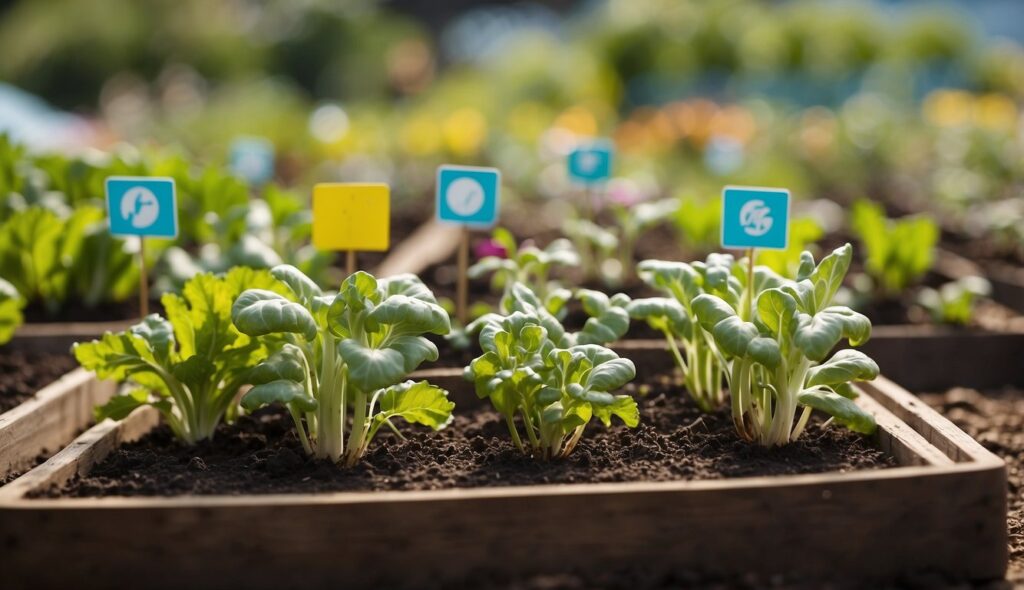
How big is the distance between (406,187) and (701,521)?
4325 mm

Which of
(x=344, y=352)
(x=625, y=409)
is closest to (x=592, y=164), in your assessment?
(x=625, y=409)

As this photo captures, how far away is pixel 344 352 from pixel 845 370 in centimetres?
105

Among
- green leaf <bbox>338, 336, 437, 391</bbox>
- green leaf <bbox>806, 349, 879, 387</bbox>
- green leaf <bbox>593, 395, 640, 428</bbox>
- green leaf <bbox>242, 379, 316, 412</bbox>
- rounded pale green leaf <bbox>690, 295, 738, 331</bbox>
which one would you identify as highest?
rounded pale green leaf <bbox>690, 295, 738, 331</bbox>

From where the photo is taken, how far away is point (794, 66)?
8.98m

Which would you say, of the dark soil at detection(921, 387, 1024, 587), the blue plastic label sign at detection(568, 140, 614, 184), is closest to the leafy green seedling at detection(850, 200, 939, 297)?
the dark soil at detection(921, 387, 1024, 587)

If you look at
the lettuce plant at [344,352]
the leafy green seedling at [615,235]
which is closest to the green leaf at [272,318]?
the lettuce plant at [344,352]

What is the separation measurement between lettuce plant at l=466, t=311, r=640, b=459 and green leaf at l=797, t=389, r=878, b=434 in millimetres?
381

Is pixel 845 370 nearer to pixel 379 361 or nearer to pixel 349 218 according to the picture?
pixel 379 361

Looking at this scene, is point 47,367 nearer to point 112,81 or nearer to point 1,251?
point 1,251

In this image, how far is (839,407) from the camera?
2.20 meters

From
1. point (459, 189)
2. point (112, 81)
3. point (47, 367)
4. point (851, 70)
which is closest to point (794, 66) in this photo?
point (851, 70)

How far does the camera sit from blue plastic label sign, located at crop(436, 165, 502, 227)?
2.85 m

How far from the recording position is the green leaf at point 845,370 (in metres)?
2.16

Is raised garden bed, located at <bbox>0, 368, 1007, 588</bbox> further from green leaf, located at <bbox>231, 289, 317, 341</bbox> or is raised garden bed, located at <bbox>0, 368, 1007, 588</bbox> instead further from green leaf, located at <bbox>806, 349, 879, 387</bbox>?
green leaf, located at <bbox>231, 289, 317, 341</bbox>
